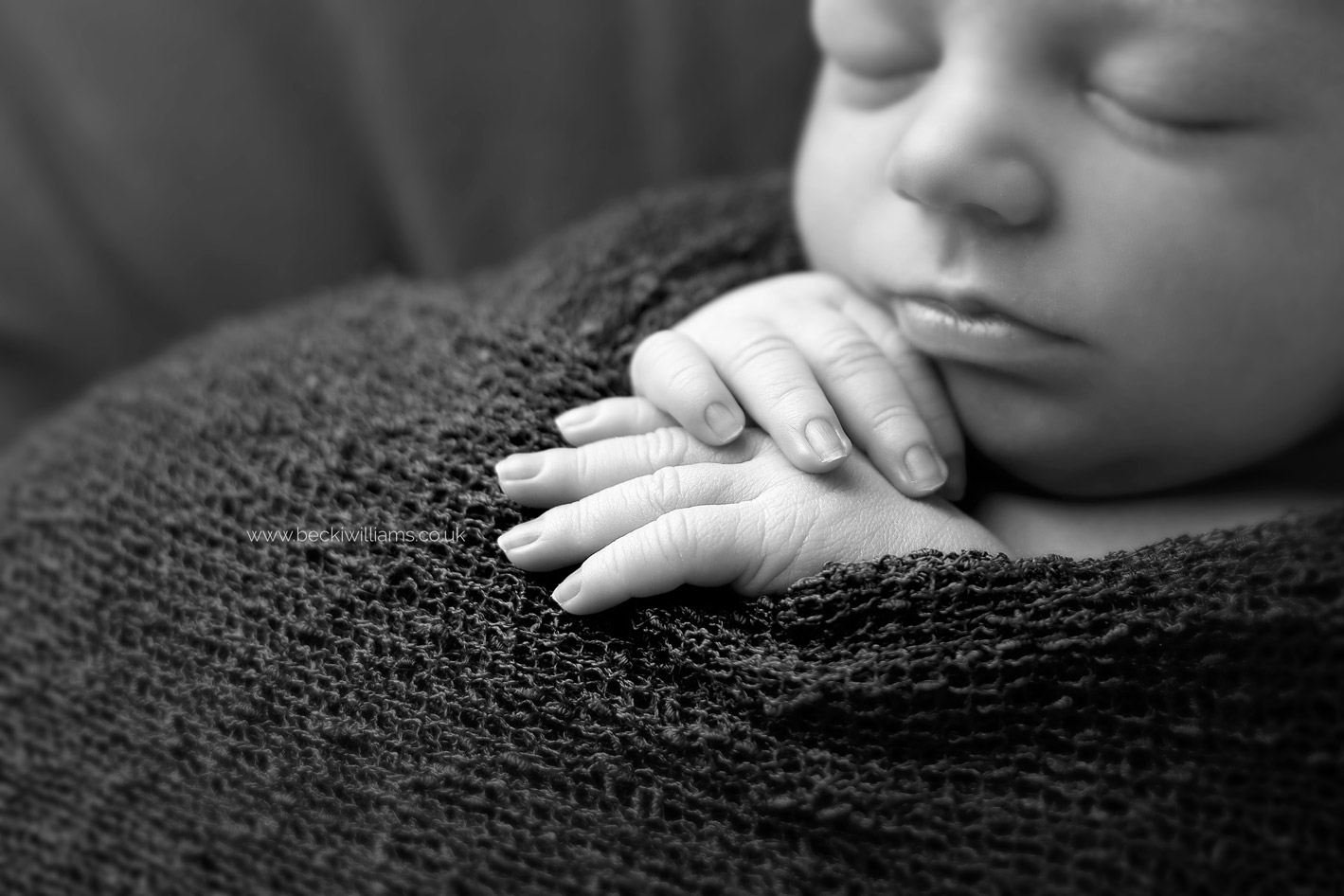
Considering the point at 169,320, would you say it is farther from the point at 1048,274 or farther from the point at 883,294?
the point at 1048,274

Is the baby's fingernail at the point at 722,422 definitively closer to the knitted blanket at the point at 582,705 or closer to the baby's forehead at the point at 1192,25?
the knitted blanket at the point at 582,705

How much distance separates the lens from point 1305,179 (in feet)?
1.88

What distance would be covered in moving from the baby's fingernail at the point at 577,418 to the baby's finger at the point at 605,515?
6 centimetres

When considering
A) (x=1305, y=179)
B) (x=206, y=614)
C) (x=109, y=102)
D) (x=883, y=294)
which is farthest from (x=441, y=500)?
(x=109, y=102)

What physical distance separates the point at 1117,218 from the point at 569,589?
14.0 inches

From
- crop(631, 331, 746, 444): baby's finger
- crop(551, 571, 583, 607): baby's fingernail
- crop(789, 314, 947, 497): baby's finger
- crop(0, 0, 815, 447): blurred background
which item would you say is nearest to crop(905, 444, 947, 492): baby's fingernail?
crop(789, 314, 947, 497): baby's finger

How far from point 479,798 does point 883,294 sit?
0.39m

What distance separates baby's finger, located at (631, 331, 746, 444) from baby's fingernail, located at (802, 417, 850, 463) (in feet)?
0.15

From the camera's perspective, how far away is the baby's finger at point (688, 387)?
25.2 inches

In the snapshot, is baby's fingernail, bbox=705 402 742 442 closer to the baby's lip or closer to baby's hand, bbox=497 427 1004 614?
baby's hand, bbox=497 427 1004 614

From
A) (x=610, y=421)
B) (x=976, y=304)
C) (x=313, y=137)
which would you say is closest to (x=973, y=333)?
(x=976, y=304)

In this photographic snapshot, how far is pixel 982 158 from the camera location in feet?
1.96

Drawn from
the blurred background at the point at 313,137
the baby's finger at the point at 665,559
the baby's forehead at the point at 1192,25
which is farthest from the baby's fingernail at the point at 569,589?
the blurred background at the point at 313,137

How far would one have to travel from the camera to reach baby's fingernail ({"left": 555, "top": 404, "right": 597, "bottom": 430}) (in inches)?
26.1
